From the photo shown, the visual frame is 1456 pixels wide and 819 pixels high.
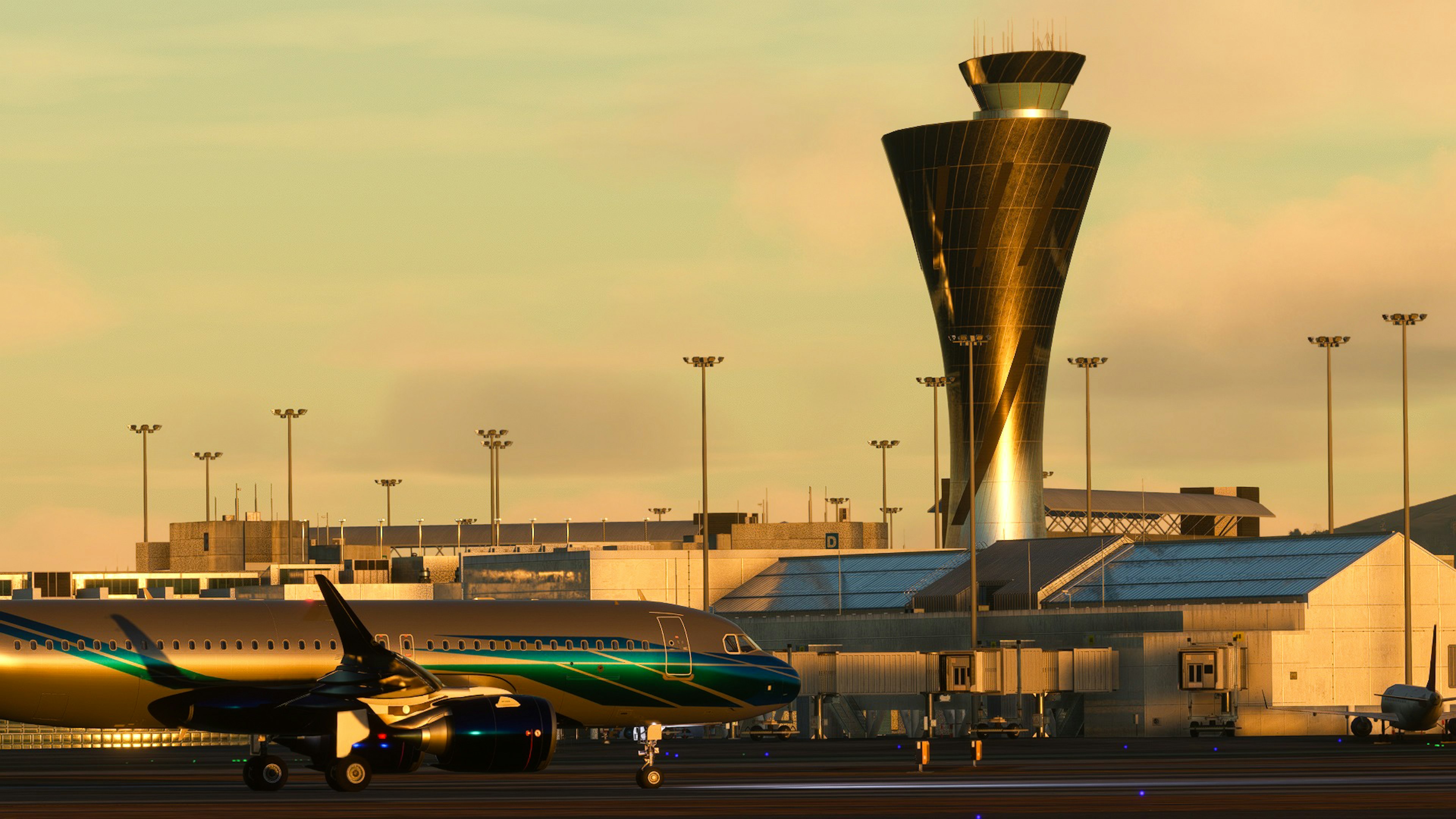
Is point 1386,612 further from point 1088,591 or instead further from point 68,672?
point 68,672

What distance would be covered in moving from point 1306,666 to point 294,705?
61.6 metres

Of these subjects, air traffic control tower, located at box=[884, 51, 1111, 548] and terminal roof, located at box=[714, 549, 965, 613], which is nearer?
terminal roof, located at box=[714, 549, 965, 613]

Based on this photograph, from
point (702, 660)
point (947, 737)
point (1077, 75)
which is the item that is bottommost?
point (947, 737)

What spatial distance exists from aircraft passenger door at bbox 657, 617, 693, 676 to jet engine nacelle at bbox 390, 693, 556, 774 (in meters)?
8.87

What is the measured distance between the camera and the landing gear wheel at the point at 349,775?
4950cm

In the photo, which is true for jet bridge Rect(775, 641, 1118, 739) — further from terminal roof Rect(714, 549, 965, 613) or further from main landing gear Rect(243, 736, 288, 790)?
main landing gear Rect(243, 736, 288, 790)

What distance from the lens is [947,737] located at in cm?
9650

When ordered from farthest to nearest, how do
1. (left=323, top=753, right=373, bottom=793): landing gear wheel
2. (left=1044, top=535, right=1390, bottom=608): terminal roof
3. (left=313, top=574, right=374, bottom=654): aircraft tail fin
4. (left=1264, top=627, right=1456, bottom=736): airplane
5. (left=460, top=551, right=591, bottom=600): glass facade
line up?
(left=460, top=551, right=591, bottom=600): glass facade
(left=1044, top=535, right=1390, bottom=608): terminal roof
(left=1264, top=627, right=1456, bottom=736): airplane
(left=313, top=574, right=374, bottom=654): aircraft tail fin
(left=323, top=753, right=373, bottom=793): landing gear wheel

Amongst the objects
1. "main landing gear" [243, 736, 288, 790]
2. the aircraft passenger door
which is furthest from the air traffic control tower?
"main landing gear" [243, 736, 288, 790]

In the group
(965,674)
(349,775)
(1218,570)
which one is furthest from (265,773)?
(1218,570)

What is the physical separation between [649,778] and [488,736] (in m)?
4.78

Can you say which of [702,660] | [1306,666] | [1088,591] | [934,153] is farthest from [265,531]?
[702,660]

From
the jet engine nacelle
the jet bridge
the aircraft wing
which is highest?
the jet engine nacelle

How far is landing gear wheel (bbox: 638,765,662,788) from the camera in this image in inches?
1996
